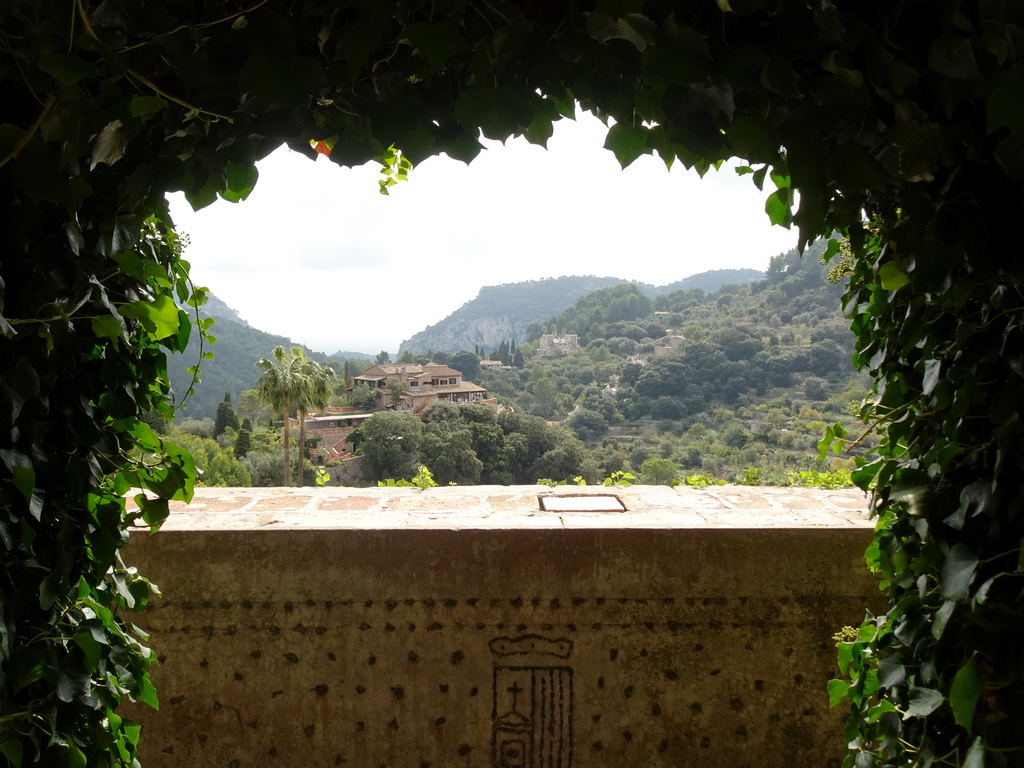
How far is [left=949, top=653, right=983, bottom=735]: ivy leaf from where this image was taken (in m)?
0.95

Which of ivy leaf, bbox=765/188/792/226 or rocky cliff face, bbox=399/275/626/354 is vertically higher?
rocky cliff face, bbox=399/275/626/354

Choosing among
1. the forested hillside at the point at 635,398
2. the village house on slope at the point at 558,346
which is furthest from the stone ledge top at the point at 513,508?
the village house on slope at the point at 558,346

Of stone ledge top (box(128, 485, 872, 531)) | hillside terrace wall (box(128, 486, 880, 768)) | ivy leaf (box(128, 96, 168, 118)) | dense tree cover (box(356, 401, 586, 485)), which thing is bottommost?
dense tree cover (box(356, 401, 586, 485))

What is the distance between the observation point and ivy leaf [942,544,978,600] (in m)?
0.99

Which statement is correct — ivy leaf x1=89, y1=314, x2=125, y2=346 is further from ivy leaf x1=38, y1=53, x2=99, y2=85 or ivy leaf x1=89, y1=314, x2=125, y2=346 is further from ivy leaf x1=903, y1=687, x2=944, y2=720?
ivy leaf x1=903, y1=687, x2=944, y2=720

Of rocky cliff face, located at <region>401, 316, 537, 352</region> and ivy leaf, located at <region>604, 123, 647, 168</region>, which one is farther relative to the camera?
rocky cliff face, located at <region>401, 316, 537, 352</region>

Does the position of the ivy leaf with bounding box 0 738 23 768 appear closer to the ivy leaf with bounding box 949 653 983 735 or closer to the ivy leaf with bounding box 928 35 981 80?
the ivy leaf with bounding box 949 653 983 735

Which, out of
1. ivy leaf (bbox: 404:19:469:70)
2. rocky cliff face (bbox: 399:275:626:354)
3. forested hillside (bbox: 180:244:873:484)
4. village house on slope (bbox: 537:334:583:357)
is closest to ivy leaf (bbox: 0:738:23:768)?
ivy leaf (bbox: 404:19:469:70)

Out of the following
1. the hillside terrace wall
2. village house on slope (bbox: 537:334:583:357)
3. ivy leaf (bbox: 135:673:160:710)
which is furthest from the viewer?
village house on slope (bbox: 537:334:583:357)

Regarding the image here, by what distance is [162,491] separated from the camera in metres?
1.19

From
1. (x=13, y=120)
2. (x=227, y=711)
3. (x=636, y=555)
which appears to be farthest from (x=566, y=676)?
(x=13, y=120)

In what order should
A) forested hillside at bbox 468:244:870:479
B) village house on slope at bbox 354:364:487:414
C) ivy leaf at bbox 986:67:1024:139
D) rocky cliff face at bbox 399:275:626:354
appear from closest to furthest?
ivy leaf at bbox 986:67:1024:139
forested hillside at bbox 468:244:870:479
village house on slope at bbox 354:364:487:414
rocky cliff face at bbox 399:275:626:354

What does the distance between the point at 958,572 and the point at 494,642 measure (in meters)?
1.33

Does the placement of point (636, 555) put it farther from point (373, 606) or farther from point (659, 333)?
point (659, 333)
